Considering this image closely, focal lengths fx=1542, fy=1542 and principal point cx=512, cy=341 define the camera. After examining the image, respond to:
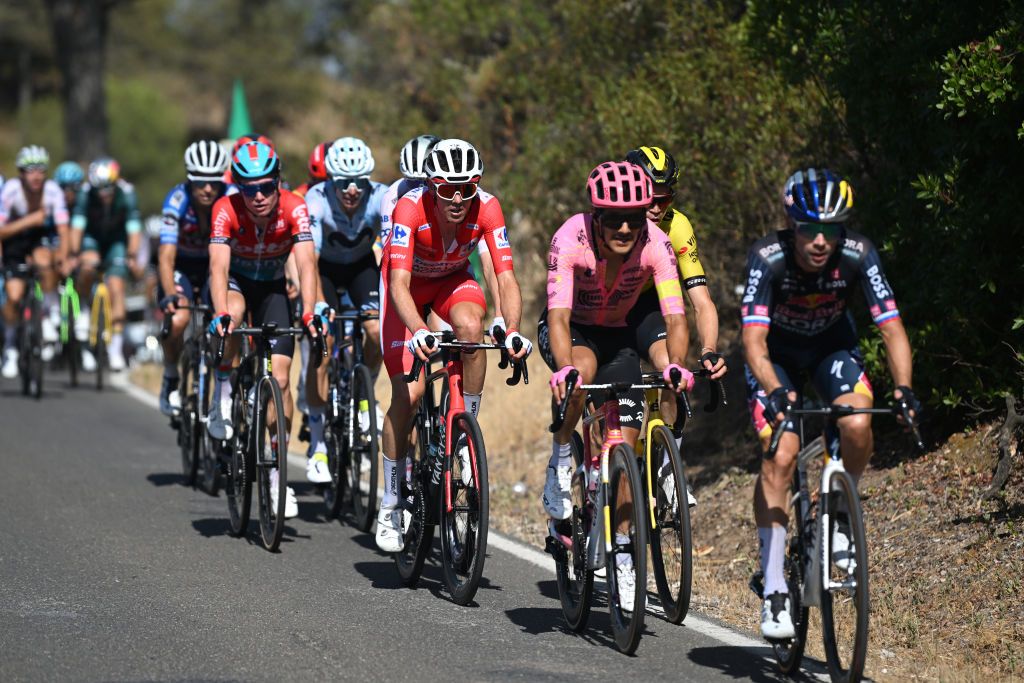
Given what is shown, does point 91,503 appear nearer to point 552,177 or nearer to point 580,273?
point 580,273

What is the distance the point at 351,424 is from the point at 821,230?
14.8ft

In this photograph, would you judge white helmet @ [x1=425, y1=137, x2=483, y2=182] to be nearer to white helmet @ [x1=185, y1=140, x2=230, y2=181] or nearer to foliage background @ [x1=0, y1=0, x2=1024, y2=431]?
foliage background @ [x1=0, y1=0, x2=1024, y2=431]

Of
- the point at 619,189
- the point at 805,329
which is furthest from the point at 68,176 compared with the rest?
the point at 805,329

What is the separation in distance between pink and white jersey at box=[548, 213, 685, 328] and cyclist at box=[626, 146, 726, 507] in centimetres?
20

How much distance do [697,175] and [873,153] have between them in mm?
1729

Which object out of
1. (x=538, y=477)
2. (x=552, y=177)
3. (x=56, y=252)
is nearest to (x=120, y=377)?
(x=56, y=252)

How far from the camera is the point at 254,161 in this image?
974cm

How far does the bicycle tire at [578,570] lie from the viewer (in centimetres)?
727

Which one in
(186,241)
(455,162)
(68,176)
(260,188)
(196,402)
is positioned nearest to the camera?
(455,162)

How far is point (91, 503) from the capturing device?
35.8 ft

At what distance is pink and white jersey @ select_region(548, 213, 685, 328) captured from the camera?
7.54 metres

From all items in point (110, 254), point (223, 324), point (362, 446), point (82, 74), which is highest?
point (82, 74)

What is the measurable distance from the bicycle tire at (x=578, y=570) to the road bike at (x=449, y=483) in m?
0.43

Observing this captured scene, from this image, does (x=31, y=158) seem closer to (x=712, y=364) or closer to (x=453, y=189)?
(x=453, y=189)
